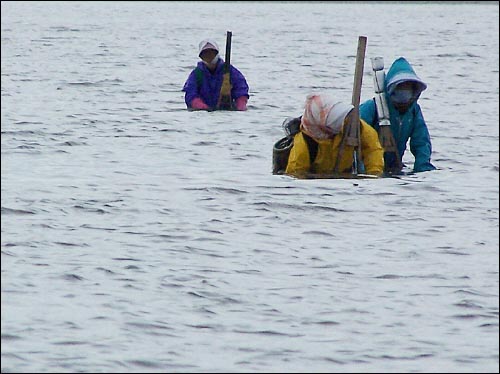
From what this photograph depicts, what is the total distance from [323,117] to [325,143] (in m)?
0.49

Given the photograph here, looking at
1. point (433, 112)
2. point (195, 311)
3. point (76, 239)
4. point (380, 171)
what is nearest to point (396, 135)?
point (380, 171)

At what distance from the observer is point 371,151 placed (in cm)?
1512

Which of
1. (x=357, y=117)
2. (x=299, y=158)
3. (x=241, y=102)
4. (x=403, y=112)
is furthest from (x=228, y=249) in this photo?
(x=241, y=102)

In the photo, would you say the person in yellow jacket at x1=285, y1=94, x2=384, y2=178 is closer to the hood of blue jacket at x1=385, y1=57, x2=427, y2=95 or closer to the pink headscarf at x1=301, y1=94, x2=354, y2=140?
the pink headscarf at x1=301, y1=94, x2=354, y2=140

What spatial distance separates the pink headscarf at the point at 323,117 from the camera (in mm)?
14422

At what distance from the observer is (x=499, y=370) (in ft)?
29.2

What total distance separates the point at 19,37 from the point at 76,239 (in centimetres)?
3591

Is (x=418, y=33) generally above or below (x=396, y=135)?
below

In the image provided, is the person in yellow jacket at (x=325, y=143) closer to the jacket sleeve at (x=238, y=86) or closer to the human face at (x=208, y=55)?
the human face at (x=208, y=55)

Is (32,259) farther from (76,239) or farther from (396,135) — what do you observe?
(396,135)

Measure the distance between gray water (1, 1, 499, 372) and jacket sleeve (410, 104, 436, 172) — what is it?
12cm

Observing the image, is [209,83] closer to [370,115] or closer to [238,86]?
[238,86]

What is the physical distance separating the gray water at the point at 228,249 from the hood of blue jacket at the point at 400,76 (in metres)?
0.97

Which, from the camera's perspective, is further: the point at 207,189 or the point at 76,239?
the point at 207,189
